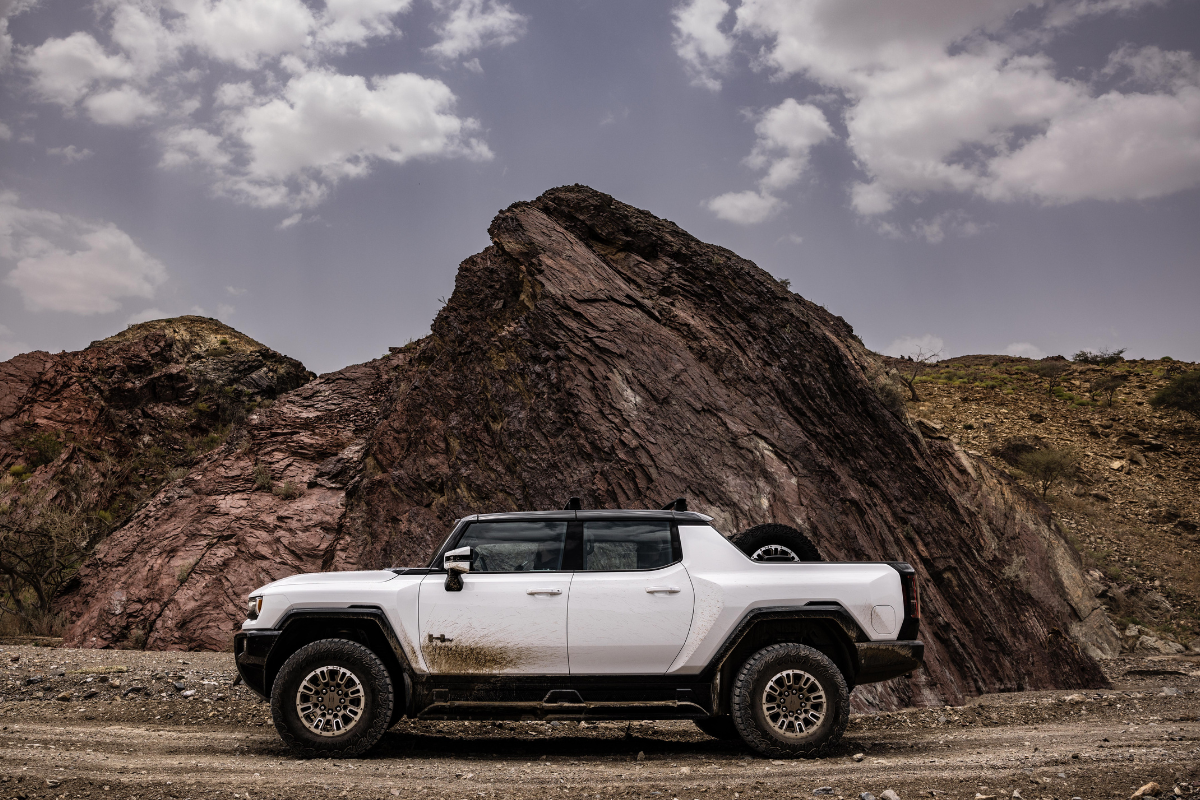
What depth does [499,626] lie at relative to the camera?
227 inches

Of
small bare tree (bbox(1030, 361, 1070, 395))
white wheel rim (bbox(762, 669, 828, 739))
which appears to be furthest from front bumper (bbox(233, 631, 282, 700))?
small bare tree (bbox(1030, 361, 1070, 395))

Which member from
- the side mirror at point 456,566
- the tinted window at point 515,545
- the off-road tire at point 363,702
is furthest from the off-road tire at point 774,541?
the off-road tire at point 363,702

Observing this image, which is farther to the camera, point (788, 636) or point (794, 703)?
point (788, 636)

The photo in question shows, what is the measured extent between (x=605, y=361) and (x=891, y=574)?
6.42 meters

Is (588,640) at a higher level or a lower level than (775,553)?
lower

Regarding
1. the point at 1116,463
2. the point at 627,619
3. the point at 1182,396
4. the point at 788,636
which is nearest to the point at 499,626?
the point at 627,619

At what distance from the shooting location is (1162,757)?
5.58 metres

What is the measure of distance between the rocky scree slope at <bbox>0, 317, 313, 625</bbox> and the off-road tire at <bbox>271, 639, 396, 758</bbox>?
1989 centimetres

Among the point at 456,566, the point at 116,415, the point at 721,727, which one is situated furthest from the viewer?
the point at 116,415

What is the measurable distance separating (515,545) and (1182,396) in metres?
36.8

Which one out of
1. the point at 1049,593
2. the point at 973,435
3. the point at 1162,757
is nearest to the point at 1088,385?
the point at 973,435

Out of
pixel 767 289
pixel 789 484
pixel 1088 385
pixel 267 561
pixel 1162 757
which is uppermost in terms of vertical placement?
pixel 1088 385

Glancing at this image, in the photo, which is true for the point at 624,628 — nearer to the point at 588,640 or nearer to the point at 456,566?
the point at 588,640

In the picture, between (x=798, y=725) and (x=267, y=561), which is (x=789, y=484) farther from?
(x=267, y=561)
